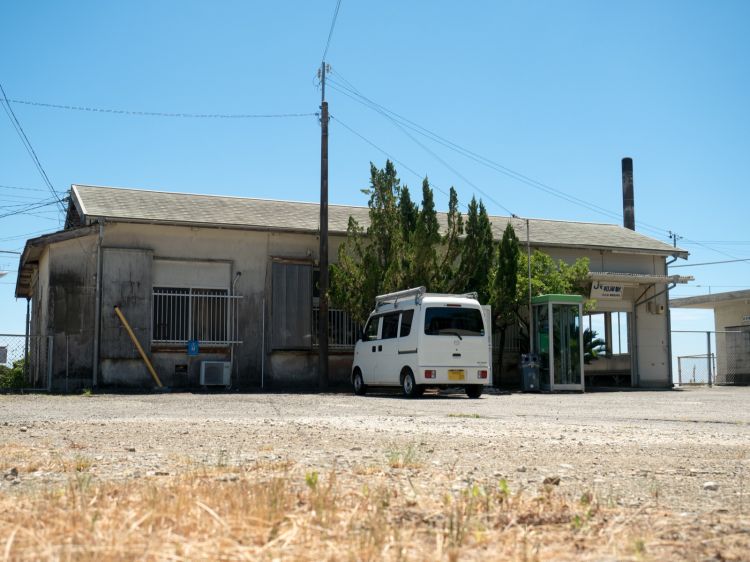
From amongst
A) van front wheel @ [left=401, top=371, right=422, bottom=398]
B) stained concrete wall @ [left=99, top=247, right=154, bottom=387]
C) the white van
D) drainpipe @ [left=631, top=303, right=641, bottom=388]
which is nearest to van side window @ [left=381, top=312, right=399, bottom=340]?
the white van

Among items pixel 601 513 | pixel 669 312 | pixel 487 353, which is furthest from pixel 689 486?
pixel 669 312

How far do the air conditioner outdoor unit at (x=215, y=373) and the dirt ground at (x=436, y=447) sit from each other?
27.2 feet

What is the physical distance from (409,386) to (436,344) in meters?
1.14

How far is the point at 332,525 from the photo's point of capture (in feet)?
12.1

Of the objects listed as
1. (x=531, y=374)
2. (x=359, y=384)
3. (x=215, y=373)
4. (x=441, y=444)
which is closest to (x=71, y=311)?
(x=215, y=373)

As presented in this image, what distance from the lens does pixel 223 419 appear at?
1057cm

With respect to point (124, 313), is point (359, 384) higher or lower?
lower

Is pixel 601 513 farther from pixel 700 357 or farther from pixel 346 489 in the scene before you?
pixel 700 357

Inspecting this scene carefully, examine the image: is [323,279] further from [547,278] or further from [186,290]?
[547,278]

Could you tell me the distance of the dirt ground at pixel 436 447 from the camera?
515cm

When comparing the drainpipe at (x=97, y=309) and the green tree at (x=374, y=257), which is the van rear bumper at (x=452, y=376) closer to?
the green tree at (x=374, y=257)

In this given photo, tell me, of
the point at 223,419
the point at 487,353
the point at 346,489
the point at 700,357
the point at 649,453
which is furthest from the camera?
the point at 700,357

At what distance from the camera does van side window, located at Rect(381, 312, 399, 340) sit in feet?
61.1

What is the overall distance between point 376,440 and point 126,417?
461 centimetres
